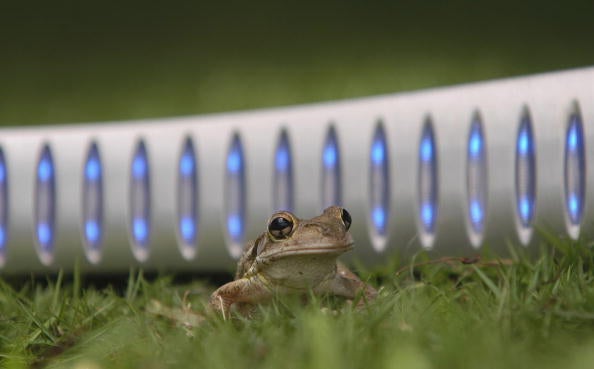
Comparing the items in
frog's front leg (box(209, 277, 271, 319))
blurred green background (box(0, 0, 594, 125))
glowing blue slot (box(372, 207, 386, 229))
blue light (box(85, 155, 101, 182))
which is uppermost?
blurred green background (box(0, 0, 594, 125))

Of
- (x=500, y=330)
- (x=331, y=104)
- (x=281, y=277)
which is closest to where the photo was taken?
(x=500, y=330)

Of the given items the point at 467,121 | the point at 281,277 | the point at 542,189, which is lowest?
the point at 281,277

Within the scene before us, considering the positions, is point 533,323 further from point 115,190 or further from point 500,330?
point 115,190

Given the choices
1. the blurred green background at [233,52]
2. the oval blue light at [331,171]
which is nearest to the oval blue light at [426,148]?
the oval blue light at [331,171]

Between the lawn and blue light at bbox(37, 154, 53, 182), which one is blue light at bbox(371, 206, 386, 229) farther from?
blue light at bbox(37, 154, 53, 182)

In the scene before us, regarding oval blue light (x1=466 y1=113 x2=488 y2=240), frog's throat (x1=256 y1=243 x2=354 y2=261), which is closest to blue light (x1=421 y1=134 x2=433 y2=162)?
oval blue light (x1=466 y1=113 x2=488 y2=240)

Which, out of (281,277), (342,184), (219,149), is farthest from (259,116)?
(281,277)

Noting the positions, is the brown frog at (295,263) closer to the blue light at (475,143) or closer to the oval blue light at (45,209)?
the blue light at (475,143)
